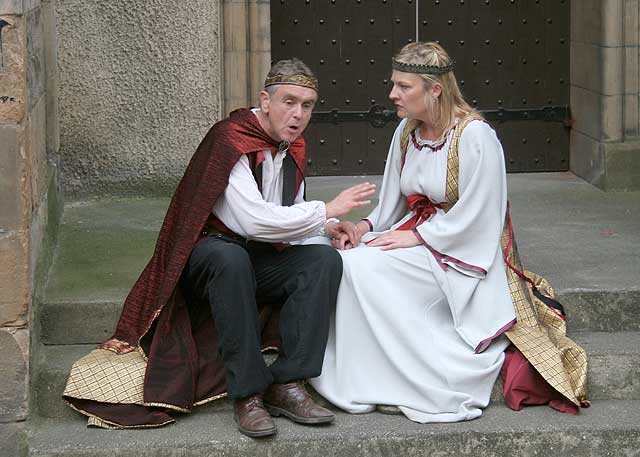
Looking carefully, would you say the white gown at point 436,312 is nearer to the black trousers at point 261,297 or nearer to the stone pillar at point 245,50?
the black trousers at point 261,297

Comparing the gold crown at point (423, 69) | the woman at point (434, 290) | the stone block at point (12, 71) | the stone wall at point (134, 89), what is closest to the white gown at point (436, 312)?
the woman at point (434, 290)

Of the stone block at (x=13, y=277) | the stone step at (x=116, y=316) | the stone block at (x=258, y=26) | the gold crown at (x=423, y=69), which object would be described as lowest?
the stone step at (x=116, y=316)

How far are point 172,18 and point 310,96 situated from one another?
7.72 ft

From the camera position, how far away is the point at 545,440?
181 inches

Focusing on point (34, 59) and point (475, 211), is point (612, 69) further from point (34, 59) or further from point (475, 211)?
point (34, 59)

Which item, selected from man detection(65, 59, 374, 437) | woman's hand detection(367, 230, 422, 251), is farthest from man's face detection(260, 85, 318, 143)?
woman's hand detection(367, 230, 422, 251)

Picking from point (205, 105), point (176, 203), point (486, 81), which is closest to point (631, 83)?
point (486, 81)

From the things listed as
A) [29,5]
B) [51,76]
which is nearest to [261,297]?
[29,5]

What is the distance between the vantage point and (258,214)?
464 centimetres

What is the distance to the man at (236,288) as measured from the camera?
4.58m

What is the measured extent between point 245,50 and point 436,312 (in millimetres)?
2715

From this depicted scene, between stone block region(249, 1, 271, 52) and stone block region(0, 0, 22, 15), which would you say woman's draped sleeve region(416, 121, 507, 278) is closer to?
stone block region(0, 0, 22, 15)

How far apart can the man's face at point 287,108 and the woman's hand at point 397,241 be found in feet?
1.68

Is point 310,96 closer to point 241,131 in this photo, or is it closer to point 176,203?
point 241,131
